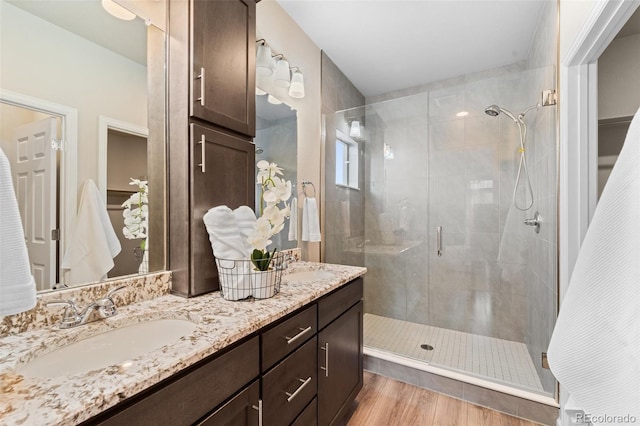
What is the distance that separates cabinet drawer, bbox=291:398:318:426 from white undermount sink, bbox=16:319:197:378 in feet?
2.01

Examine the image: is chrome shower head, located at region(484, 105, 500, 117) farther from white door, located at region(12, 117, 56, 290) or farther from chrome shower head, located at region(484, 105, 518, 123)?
white door, located at region(12, 117, 56, 290)

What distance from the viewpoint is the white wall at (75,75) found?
0.85 meters

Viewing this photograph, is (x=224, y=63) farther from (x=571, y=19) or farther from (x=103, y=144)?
(x=571, y=19)

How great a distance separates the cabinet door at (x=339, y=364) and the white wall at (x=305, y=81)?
75 cm

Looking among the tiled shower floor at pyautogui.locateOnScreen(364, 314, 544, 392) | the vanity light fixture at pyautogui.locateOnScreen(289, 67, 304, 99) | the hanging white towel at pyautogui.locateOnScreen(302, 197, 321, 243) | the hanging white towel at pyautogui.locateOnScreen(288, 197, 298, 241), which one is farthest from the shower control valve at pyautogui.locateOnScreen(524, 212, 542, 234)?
the vanity light fixture at pyautogui.locateOnScreen(289, 67, 304, 99)

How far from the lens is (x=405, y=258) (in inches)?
A: 111

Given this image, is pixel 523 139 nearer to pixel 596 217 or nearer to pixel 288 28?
pixel 596 217

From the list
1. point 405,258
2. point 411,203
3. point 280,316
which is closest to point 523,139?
point 411,203

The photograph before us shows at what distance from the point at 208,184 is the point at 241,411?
0.88 m

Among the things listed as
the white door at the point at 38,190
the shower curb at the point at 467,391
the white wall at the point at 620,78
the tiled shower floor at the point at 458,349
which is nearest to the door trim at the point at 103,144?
the white door at the point at 38,190

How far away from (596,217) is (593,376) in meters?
0.43

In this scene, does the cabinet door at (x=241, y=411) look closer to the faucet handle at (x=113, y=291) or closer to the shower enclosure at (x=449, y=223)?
the faucet handle at (x=113, y=291)

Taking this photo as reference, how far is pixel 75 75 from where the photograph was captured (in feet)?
3.21

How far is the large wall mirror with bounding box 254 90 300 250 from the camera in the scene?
1.81 meters
